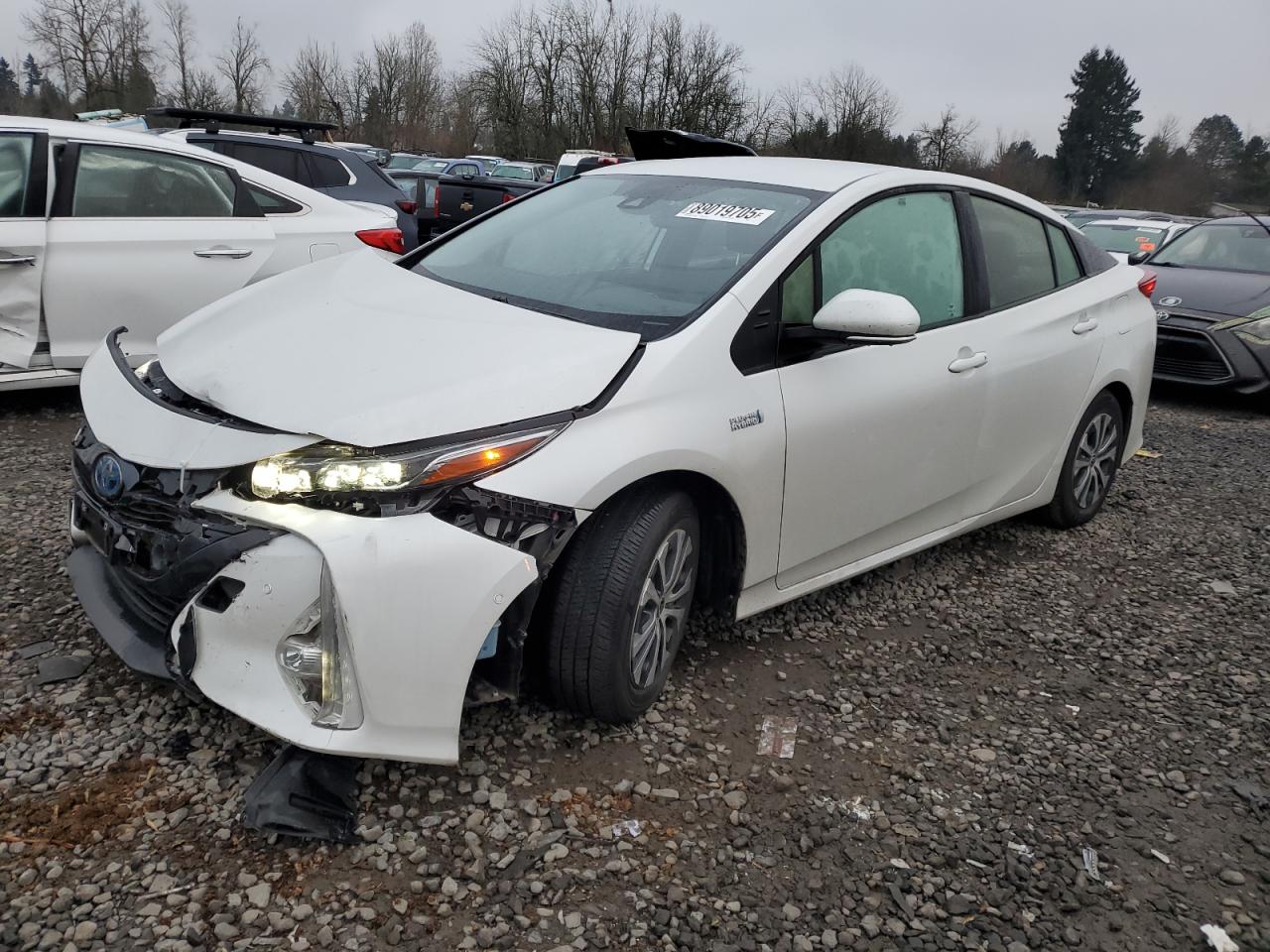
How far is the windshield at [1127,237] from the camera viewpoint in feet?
38.5

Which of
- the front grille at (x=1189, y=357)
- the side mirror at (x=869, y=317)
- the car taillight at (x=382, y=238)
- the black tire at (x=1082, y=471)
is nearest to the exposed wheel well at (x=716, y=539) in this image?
the side mirror at (x=869, y=317)

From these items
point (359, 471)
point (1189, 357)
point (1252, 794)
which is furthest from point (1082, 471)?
point (1189, 357)

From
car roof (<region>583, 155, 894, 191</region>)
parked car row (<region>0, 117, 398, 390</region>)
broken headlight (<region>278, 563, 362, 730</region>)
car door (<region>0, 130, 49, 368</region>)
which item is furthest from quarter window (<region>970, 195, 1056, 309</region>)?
car door (<region>0, 130, 49, 368</region>)

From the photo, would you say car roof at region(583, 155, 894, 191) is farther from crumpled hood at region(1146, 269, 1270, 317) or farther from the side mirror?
crumpled hood at region(1146, 269, 1270, 317)

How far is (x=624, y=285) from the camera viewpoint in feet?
10.4

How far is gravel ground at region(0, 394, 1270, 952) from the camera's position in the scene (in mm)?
2221

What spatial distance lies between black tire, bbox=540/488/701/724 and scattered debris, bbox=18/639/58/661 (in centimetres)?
154

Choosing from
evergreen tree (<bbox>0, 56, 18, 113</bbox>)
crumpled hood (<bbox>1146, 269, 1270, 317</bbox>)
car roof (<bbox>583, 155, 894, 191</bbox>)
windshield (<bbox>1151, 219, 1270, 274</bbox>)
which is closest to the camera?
car roof (<bbox>583, 155, 894, 191</bbox>)

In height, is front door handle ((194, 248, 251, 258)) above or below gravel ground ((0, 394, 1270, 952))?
above

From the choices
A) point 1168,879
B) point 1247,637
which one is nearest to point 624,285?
point 1168,879

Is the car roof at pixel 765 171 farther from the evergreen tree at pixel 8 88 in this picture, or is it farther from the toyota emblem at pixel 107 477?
the evergreen tree at pixel 8 88

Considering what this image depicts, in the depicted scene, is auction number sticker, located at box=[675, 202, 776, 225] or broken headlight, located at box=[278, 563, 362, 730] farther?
auction number sticker, located at box=[675, 202, 776, 225]

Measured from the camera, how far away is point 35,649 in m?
3.05

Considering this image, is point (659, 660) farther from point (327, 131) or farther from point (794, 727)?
point (327, 131)
